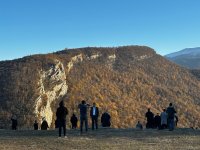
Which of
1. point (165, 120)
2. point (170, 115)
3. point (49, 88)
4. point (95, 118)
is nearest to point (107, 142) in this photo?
point (95, 118)

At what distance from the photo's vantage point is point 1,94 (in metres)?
82.2

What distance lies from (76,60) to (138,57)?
35.9m

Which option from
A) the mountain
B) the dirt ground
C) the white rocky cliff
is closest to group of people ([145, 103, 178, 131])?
the dirt ground

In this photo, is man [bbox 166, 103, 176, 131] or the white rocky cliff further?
the white rocky cliff

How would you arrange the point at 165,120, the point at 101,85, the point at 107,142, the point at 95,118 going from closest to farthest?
the point at 107,142 < the point at 95,118 < the point at 165,120 < the point at 101,85

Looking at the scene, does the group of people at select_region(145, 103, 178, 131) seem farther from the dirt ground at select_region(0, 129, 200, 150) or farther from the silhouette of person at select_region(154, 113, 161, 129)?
the dirt ground at select_region(0, 129, 200, 150)

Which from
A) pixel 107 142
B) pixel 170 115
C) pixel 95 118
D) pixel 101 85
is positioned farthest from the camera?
pixel 101 85

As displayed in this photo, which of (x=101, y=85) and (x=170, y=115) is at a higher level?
(x=101, y=85)

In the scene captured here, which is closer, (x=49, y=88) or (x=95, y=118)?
(x=95, y=118)

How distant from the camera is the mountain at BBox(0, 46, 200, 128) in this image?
80250 mm

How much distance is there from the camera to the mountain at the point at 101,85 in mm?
80250

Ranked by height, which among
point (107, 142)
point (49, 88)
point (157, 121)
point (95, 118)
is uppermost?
point (49, 88)

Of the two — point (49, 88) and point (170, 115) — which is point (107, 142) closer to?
point (170, 115)

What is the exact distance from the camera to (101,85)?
111125mm
